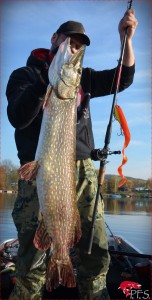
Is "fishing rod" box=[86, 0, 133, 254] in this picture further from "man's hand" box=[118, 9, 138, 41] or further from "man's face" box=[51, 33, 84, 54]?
"man's face" box=[51, 33, 84, 54]

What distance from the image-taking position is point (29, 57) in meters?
3.78

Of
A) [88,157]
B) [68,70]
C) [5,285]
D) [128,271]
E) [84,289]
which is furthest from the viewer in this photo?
[128,271]

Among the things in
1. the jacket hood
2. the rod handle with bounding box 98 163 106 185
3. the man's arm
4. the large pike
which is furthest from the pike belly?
the man's arm

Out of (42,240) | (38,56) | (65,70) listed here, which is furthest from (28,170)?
(38,56)

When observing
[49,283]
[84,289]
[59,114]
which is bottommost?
[84,289]

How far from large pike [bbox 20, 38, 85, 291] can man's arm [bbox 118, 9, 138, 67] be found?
3.33 feet

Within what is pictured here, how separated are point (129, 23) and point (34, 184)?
2.02m

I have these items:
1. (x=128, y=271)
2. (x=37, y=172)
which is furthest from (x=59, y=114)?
(x=128, y=271)

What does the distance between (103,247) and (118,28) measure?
8.00ft

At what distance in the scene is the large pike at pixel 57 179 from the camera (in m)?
3.05

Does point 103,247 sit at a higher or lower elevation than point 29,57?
lower

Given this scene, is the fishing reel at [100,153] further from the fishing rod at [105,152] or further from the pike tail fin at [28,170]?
the pike tail fin at [28,170]

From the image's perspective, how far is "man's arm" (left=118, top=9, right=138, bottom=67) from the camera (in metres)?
3.69

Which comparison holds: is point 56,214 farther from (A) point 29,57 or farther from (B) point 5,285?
(B) point 5,285
